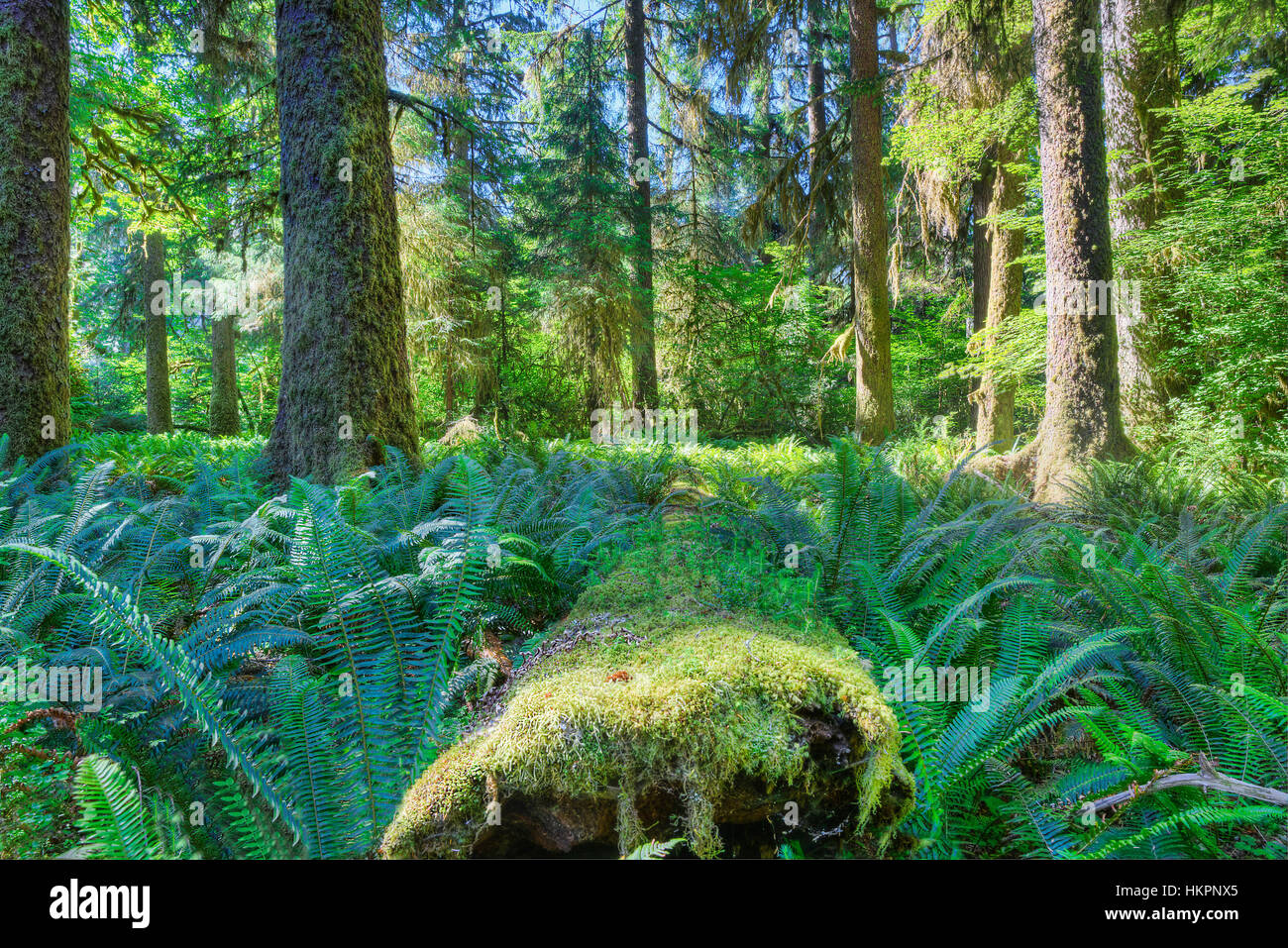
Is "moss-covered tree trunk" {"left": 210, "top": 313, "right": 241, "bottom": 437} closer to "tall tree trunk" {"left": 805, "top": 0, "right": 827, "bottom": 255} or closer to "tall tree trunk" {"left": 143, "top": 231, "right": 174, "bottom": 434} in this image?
"tall tree trunk" {"left": 143, "top": 231, "right": 174, "bottom": 434}

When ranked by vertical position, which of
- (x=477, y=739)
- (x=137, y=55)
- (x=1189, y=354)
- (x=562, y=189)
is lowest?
(x=477, y=739)

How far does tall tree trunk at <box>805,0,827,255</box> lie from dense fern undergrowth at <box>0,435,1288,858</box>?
8870 millimetres

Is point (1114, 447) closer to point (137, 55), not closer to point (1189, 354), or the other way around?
point (1189, 354)

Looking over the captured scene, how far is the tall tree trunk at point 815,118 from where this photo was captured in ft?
33.7

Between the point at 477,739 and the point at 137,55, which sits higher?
the point at 137,55

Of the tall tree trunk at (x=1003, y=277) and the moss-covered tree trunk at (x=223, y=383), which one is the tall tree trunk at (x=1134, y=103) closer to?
the tall tree trunk at (x=1003, y=277)

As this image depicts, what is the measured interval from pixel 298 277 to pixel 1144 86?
8.82 metres

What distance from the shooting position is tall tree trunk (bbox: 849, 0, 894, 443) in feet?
28.6

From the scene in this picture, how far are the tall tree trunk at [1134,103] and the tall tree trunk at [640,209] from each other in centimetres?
710

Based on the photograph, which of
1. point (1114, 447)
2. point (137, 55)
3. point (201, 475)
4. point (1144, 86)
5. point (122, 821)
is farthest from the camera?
point (137, 55)

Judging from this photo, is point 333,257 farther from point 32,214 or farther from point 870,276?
point 870,276

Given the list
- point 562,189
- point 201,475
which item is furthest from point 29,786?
point 562,189

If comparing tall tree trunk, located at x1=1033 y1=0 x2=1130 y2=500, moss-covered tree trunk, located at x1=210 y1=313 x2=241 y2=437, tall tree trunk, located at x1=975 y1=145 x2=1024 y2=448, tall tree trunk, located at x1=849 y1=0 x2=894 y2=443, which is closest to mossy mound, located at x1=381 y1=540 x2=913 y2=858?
tall tree trunk, located at x1=1033 y1=0 x2=1130 y2=500

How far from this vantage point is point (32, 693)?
5.39ft
